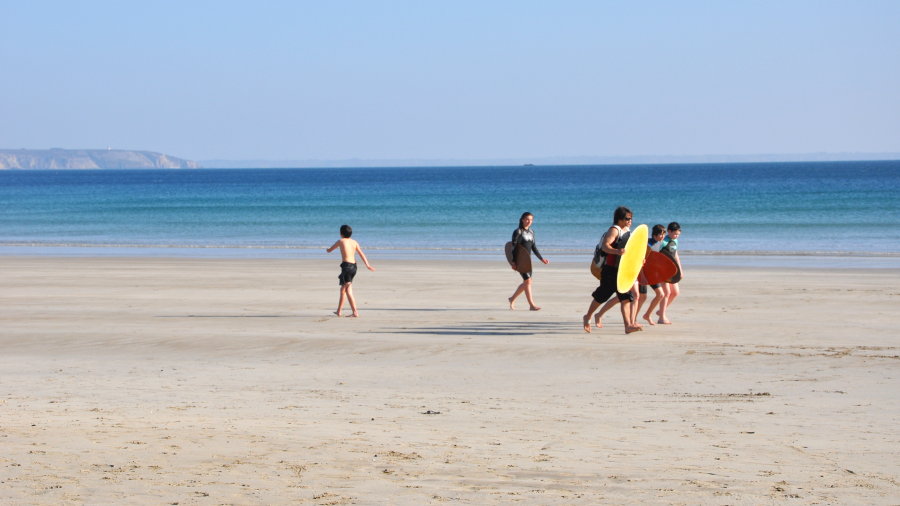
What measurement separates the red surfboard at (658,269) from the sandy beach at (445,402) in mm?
581

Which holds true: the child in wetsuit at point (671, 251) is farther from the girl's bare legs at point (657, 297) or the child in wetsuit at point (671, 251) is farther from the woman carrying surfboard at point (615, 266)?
the woman carrying surfboard at point (615, 266)

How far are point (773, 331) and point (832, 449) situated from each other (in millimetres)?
5493

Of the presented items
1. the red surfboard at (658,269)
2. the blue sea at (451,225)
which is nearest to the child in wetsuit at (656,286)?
the red surfboard at (658,269)

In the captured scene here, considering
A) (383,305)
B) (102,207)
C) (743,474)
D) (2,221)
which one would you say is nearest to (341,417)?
(743,474)

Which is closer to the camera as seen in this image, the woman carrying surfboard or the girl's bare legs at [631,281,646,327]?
the woman carrying surfboard

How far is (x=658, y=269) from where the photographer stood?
38.8 ft

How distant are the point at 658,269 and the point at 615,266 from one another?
1002mm

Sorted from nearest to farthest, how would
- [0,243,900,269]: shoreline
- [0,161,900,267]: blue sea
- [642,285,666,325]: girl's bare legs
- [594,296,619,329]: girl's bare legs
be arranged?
[594,296,619,329]: girl's bare legs < [642,285,666,325]: girl's bare legs < [0,243,900,269]: shoreline < [0,161,900,267]: blue sea

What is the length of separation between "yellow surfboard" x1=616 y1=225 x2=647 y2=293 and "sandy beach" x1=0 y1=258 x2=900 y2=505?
597mm

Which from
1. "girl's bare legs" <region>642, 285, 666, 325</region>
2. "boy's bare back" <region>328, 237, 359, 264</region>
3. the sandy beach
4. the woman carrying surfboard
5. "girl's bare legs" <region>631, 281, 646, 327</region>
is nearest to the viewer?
the sandy beach

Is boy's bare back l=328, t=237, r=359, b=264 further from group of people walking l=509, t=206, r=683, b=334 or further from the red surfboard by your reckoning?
the red surfboard

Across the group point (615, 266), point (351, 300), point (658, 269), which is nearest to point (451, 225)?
→ point (351, 300)

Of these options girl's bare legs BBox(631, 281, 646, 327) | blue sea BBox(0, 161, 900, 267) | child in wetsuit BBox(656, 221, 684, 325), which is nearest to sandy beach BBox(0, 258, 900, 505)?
girl's bare legs BBox(631, 281, 646, 327)

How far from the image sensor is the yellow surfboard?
36.0ft
